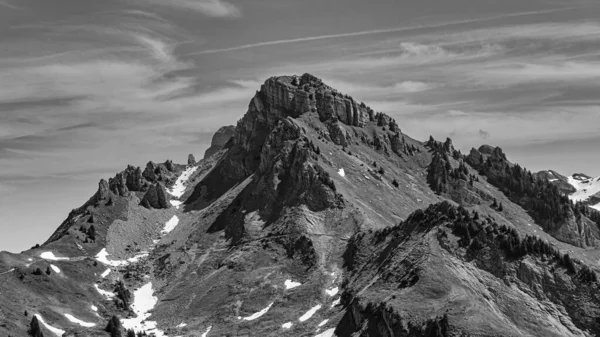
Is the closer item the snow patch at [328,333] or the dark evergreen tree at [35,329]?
the snow patch at [328,333]

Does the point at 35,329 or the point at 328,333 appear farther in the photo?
the point at 35,329

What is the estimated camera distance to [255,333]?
197 m

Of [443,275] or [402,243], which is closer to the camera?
[443,275]

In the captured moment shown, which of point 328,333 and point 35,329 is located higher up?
point 35,329

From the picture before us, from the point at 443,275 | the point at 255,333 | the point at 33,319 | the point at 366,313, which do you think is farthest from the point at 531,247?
the point at 33,319

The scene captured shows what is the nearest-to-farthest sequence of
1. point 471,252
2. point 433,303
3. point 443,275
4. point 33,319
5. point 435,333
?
point 435,333
point 433,303
point 443,275
point 471,252
point 33,319

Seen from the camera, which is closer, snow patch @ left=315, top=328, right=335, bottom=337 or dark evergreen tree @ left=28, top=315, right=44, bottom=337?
snow patch @ left=315, top=328, right=335, bottom=337

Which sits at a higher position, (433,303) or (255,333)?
(433,303)

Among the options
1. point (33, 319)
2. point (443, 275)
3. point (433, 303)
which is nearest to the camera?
point (433, 303)

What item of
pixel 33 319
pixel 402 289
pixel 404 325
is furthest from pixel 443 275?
pixel 33 319

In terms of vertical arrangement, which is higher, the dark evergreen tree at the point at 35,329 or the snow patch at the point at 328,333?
the dark evergreen tree at the point at 35,329

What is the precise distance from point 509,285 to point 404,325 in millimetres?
33338

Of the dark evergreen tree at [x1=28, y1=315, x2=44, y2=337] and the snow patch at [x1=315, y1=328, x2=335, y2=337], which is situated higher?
the dark evergreen tree at [x1=28, y1=315, x2=44, y2=337]

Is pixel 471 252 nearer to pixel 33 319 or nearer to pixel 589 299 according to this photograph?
pixel 589 299
